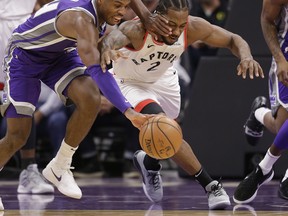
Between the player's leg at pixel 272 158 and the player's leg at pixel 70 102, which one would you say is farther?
the player's leg at pixel 272 158

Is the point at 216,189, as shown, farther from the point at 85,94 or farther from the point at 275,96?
the point at 85,94

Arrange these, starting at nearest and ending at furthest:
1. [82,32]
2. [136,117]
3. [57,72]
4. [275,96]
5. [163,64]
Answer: [136,117], [82,32], [57,72], [163,64], [275,96]

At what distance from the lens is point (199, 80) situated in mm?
9430

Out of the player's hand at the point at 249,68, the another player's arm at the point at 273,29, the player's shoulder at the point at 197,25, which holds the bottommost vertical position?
the another player's arm at the point at 273,29

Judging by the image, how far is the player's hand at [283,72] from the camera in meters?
6.50

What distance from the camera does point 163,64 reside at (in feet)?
21.8

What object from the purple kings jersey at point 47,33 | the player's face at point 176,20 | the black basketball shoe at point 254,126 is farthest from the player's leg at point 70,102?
the black basketball shoe at point 254,126

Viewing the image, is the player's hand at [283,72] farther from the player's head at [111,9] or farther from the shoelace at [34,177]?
the shoelace at [34,177]

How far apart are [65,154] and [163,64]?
1.09 m

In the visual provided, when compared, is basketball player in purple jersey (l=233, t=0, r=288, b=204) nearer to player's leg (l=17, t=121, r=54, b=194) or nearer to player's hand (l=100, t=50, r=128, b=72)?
player's hand (l=100, t=50, r=128, b=72)

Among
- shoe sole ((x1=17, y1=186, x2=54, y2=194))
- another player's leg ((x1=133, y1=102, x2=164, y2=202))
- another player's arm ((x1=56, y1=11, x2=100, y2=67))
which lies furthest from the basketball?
shoe sole ((x1=17, y1=186, x2=54, y2=194))

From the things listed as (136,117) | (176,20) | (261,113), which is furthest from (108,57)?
(261,113)

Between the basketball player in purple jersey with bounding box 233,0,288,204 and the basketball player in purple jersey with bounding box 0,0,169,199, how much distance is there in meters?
1.10

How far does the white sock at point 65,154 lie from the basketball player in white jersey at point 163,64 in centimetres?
63
